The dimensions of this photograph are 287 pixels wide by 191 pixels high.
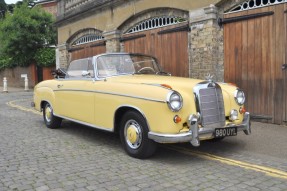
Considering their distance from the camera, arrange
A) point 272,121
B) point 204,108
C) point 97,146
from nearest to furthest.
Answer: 1. point 204,108
2. point 97,146
3. point 272,121

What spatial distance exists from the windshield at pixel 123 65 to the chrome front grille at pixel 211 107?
5.69 feet

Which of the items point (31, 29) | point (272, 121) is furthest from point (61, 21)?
point (272, 121)

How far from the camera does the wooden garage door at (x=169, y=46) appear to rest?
1019 centimetres

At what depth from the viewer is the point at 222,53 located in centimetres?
909

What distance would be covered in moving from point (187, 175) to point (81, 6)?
12.7 meters

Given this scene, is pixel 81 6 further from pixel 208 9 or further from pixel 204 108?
pixel 204 108

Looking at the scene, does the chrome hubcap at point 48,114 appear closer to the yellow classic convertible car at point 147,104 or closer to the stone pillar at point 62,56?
the yellow classic convertible car at point 147,104

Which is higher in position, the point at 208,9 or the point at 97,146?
the point at 208,9

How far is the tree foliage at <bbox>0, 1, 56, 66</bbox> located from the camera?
2264 centimetres

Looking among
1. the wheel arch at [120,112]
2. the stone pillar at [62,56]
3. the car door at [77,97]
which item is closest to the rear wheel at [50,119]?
the car door at [77,97]

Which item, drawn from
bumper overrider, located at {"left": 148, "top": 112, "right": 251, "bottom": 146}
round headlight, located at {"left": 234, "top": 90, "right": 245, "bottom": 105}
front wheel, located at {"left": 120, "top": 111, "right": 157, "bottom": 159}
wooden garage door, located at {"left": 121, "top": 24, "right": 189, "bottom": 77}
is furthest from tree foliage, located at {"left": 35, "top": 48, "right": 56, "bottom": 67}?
bumper overrider, located at {"left": 148, "top": 112, "right": 251, "bottom": 146}

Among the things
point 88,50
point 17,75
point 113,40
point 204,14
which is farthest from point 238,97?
point 17,75

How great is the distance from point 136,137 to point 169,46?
19.2 feet

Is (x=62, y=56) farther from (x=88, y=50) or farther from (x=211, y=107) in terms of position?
(x=211, y=107)
